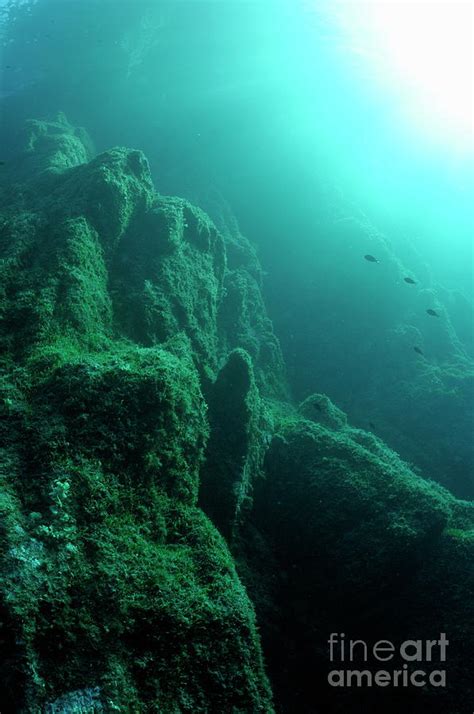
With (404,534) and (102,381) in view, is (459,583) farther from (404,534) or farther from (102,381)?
(102,381)

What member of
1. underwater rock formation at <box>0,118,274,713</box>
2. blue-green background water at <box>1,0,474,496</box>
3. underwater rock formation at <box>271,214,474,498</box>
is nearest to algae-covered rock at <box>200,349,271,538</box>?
underwater rock formation at <box>0,118,274,713</box>

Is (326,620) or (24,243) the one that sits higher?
(24,243)

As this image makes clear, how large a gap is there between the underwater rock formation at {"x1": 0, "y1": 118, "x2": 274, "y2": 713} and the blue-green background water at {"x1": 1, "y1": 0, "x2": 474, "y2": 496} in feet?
52.2

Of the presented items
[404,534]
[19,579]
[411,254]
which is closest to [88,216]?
[19,579]

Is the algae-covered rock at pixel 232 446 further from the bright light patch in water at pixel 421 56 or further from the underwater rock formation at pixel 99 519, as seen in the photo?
the bright light patch in water at pixel 421 56

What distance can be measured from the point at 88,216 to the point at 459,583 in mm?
15209

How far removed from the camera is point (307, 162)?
39.3m

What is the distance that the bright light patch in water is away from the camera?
3994cm

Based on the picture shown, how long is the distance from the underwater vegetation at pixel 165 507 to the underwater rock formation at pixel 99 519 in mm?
28

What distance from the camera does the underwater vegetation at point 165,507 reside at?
5.29 meters

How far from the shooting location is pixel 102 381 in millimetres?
7383

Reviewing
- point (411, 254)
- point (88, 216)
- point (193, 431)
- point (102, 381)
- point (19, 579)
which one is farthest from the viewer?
point (411, 254)

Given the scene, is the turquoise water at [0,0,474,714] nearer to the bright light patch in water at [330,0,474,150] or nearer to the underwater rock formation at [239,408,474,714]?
the underwater rock formation at [239,408,474,714]

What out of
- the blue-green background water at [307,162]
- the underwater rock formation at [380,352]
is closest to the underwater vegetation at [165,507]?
the underwater rock formation at [380,352]
